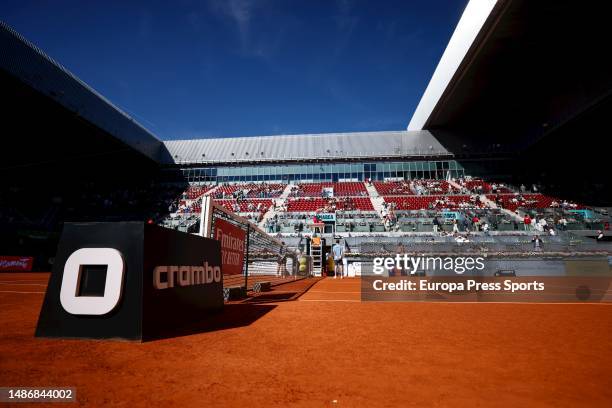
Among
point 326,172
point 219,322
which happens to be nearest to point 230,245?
point 219,322

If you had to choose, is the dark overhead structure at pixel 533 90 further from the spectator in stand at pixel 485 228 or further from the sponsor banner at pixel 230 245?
the sponsor banner at pixel 230 245

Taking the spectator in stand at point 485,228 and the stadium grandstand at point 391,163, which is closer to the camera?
the stadium grandstand at point 391,163

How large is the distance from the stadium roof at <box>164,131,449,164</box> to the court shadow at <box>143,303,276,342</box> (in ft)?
120

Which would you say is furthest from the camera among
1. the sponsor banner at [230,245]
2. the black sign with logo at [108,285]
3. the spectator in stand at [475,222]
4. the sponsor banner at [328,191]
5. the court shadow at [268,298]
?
the sponsor banner at [328,191]

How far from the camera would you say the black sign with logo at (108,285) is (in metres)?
3.43

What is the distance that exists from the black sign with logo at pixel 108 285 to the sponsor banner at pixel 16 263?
24.8 meters

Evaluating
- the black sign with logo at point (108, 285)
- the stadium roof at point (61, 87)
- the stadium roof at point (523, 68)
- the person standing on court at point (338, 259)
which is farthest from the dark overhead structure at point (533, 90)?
the stadium roof at point (61, 87)

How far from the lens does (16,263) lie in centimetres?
2133

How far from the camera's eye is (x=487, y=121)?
37.3 meters

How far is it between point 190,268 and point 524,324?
539 cm

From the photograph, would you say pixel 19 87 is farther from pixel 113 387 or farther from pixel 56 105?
pixel 113 387

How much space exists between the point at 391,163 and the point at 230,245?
1438 inches

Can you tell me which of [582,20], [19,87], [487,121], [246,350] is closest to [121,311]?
[246,350]

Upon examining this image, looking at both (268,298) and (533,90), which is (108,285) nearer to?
(268,298)
